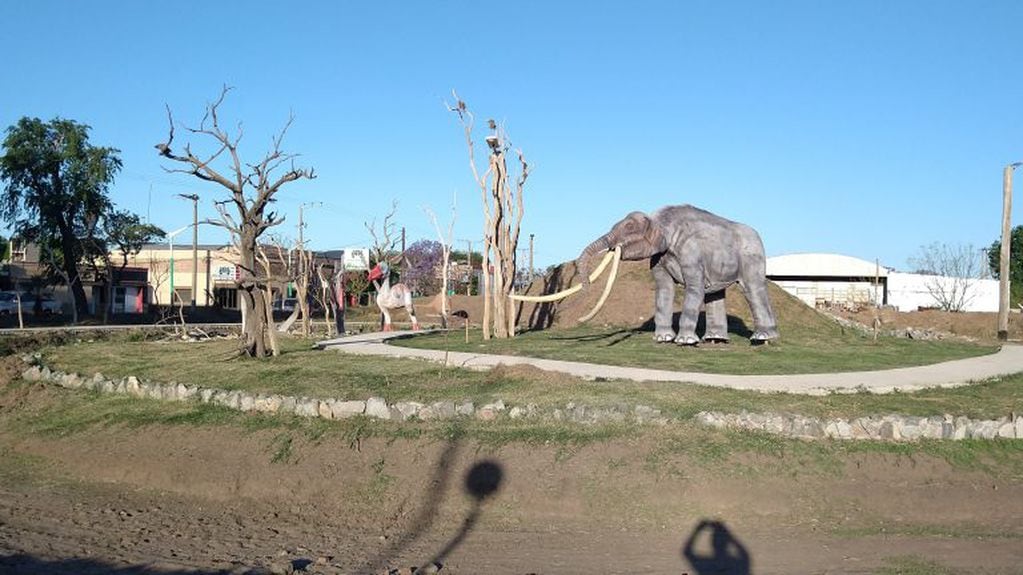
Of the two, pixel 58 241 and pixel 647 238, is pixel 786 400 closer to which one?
pixel 647 238

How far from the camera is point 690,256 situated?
20297 millimetres

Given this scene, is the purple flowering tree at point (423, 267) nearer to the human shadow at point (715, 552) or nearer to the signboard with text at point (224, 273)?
the signboard with text at point (224, 273)

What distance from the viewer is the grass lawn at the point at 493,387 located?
1300 centimetres

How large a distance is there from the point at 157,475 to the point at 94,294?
50848 millimetres

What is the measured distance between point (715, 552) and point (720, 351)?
1126 centimetres

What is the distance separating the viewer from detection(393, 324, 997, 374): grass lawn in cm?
1786

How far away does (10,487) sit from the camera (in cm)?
1284

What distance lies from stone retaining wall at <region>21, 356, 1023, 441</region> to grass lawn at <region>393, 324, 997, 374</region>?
4501mm

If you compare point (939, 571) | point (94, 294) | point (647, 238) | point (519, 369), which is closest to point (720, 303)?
point (647, 238)

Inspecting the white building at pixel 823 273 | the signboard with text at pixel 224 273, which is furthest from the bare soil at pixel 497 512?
the white building at pixel 823 273

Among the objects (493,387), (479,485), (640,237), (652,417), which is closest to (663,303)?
(640,237)

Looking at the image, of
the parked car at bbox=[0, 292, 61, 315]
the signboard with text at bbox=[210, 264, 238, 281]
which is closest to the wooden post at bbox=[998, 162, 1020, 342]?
the parked car at bbox=[0, 292, 61, 315]

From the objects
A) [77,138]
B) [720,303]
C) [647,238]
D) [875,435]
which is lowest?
[875,435]

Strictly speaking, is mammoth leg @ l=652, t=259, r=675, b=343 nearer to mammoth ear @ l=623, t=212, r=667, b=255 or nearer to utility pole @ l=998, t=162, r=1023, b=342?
mammoth ear @ l=623, t=212, r=667, b=255
